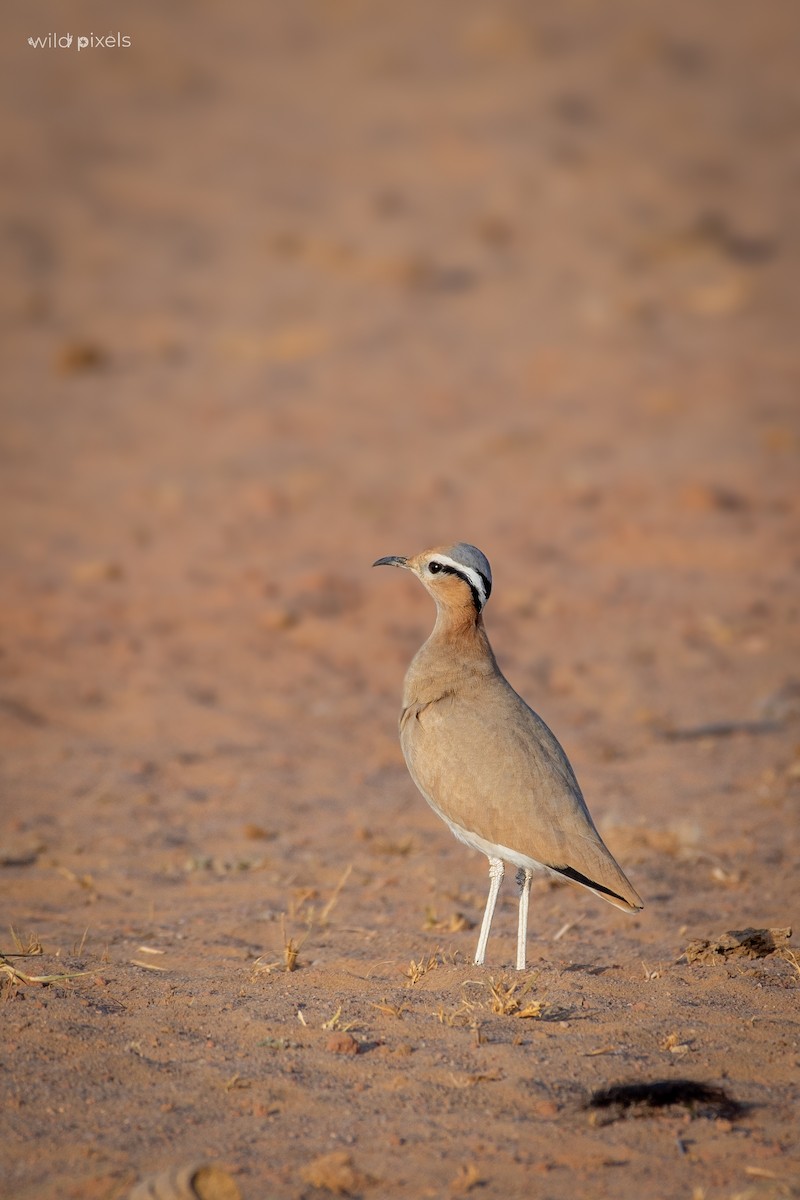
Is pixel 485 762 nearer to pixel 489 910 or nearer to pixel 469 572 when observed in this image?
pixel 489 910

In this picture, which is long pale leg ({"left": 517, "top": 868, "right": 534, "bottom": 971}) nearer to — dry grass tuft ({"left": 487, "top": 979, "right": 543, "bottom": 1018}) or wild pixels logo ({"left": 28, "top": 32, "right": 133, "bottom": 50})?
dry grass tuft ({"left": 487, "top": 979, "right": 543, "bottom": 1018})

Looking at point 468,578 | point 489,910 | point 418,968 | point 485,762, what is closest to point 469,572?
point 468,578

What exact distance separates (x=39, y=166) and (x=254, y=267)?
18.3 ft

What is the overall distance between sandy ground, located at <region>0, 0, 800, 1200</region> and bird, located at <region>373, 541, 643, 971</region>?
426 millimetres

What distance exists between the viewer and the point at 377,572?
11.7m

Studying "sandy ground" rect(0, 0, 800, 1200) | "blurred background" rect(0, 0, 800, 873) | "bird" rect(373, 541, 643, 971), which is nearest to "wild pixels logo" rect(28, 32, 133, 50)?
"blurred background" rect(0, 0, 800, 873)

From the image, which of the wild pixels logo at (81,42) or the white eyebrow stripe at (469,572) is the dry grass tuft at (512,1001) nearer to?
the white eyebrow stripe at (469,572)

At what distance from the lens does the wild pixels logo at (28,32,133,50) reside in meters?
25.5

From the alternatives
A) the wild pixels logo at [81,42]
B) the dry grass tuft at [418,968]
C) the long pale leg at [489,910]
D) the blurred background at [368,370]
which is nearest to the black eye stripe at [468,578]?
the long pale leg at [489,910]

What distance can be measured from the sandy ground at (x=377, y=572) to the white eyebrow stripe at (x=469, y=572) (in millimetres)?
1556

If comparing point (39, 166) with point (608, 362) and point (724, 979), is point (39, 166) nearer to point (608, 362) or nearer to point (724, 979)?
point (608, 362)

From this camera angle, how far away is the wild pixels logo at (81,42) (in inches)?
1003

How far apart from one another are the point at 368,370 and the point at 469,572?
11.5m

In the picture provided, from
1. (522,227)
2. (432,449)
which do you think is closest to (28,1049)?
(432,449)
